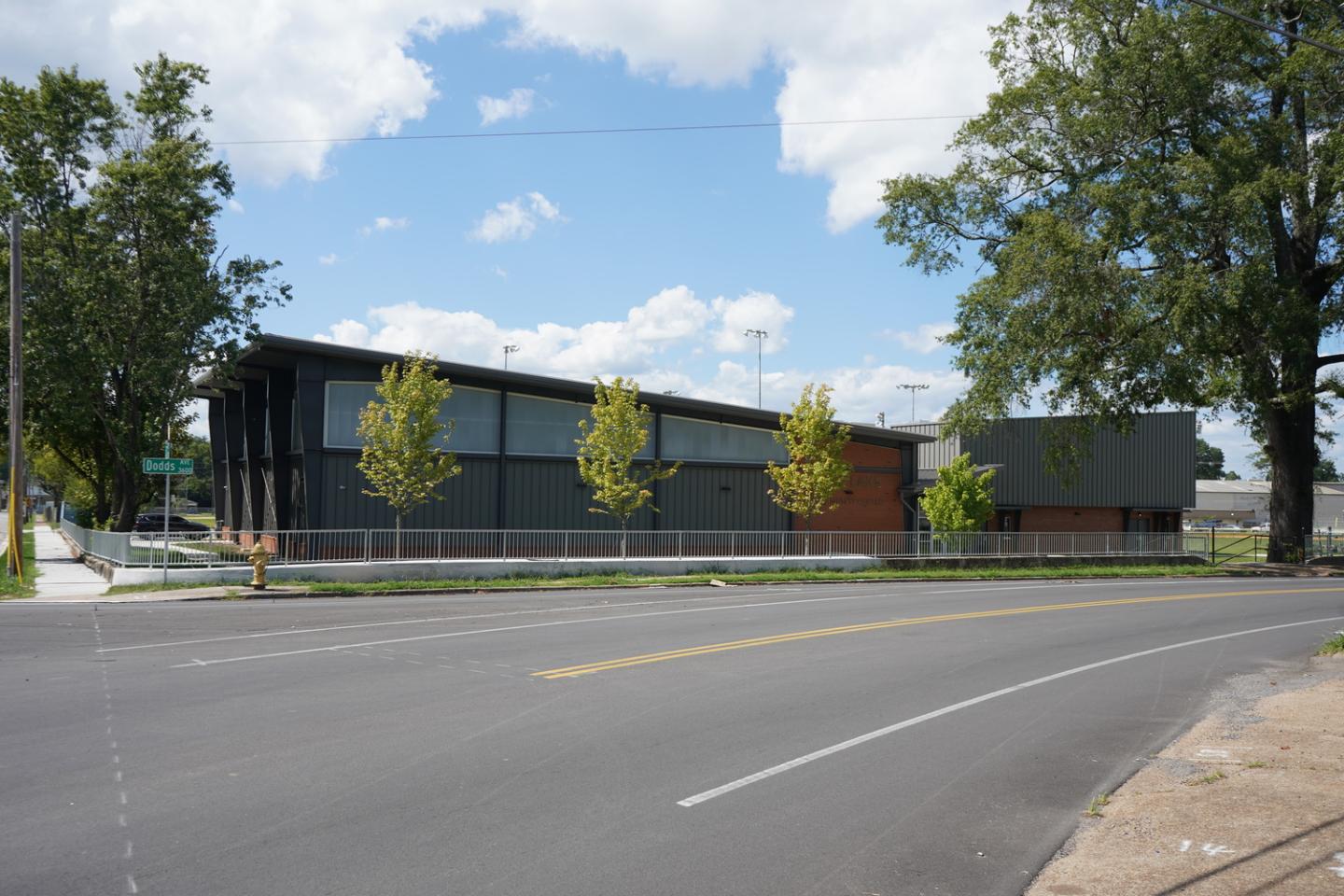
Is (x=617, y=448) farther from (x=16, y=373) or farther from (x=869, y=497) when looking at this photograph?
(x=16, y=373)

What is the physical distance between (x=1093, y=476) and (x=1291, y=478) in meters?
8.85

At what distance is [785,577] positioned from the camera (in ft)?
103

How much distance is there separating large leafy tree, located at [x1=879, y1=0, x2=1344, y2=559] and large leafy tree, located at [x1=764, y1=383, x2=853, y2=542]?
192 inches

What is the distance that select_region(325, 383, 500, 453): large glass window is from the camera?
105ft

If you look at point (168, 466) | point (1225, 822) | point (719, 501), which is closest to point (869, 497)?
point (719, 501)

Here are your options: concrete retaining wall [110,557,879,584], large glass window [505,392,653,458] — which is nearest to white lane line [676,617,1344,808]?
concrete retaining wall [110,557,879,584]

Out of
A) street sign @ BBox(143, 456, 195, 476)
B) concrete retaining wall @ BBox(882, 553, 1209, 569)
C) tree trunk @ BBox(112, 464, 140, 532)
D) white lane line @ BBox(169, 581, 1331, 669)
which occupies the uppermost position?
street sign @ BBox(143, 456, 195, 476)

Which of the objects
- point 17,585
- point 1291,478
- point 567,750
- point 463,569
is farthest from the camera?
point 1291,478

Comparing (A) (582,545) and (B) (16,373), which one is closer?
(B) (16,373)

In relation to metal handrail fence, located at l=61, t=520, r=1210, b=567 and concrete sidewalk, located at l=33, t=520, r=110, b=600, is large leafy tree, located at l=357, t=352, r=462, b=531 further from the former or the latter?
concrete sidewalk, located at l=33, t=520, r=110, b=600

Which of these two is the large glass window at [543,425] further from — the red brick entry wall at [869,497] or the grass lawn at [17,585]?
the grass lawn at [17,585]

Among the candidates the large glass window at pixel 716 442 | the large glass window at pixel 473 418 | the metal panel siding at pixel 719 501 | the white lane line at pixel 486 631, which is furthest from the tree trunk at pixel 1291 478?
the large glass window at pixel 473 418

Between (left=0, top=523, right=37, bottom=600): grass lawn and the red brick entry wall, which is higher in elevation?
the red brick entry wall

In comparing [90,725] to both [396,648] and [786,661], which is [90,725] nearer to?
[396,648]
